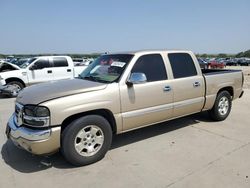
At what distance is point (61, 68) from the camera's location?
11.1 metres

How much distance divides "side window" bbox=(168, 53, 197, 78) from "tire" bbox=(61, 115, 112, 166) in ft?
6.21

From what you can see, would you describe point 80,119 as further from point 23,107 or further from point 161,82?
point 161,82

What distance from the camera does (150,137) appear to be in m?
4.56

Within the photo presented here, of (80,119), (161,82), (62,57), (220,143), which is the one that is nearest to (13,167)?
(80,119)

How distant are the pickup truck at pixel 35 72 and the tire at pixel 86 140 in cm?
715

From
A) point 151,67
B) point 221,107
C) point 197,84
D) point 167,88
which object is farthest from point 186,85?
point 221,107

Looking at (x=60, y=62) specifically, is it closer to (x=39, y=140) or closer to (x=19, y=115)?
(x=19, y=115)

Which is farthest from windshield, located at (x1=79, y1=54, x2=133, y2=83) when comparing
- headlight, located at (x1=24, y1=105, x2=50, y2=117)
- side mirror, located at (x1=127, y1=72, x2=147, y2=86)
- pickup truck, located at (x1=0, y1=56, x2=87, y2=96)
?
pickup truck, located at (x1=0, y1=56, x2=87, y2=96)

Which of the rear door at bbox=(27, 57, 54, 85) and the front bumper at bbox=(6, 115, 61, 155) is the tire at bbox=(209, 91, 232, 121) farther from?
the rear door at bbox=(27, 57, 54, 85)

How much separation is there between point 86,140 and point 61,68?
835 centimetres

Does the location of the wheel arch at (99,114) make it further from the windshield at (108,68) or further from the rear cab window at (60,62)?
the rear cab window at (60,62)

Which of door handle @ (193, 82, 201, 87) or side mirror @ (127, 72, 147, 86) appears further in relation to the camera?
door handle @ (193, 82, 201, 87)

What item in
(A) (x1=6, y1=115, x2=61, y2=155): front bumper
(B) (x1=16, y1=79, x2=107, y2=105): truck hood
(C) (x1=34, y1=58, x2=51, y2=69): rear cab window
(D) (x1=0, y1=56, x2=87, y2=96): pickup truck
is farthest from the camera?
(C) (x1=34, y1=58, x2=51, y2=69): rear cab window

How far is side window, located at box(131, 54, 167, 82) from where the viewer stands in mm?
4055
